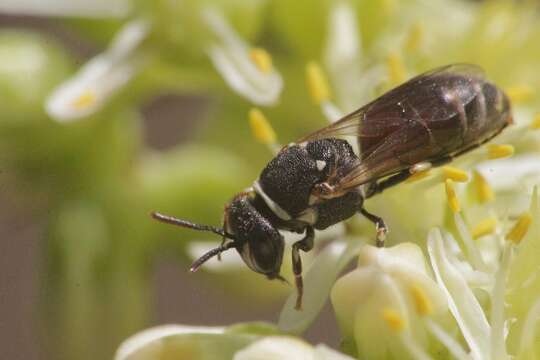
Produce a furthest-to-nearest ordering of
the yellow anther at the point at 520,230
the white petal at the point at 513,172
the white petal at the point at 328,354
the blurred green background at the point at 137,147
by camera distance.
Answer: the blurred green background at the point at 137,147 < the white petal at the point at 513,172 < the yellow anther at the point at 520,230 < the white petal at the point at 328,354

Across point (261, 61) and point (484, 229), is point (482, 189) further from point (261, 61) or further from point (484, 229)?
point (261, 61)

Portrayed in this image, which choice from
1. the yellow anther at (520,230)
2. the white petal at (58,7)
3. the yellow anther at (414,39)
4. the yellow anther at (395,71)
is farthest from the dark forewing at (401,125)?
the white petal at (58,7)

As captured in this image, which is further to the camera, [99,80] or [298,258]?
[99,80]

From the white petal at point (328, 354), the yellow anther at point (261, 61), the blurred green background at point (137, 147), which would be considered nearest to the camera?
the white petal at point (328, 354)

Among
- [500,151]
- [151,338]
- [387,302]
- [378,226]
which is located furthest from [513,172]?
[151,338]

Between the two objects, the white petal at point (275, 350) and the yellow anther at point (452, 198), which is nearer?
the white petal at point (275, 350)

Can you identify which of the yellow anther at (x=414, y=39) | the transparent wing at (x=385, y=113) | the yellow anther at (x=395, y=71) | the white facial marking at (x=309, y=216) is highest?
the transparent wing at (x=385, y=113)

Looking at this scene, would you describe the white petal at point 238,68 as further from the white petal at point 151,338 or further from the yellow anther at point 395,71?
the white petal at point 151,338

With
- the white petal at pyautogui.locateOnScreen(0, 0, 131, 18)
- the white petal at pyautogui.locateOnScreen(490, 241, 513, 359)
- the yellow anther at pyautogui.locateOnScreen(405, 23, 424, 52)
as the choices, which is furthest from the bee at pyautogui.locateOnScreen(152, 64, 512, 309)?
the white petal at pyautogui.locateOnScreen(0, 0, 131, 18)
